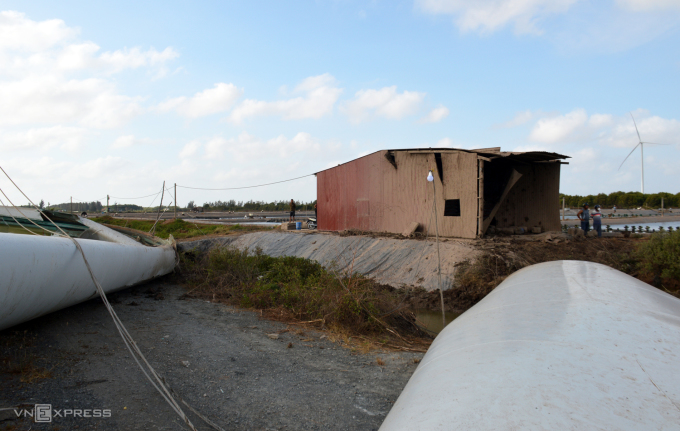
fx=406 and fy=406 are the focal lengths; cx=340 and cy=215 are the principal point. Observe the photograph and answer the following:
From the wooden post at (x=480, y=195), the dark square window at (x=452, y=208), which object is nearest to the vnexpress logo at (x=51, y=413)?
the wooden post at (x=480, y=195)

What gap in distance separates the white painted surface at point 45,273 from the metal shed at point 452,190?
1074cm

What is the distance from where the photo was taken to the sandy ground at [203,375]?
12.6 ft

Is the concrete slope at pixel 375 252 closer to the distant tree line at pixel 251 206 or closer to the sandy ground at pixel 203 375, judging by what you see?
the sandy ground at pixel 203 375

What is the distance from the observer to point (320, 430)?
3.75 m

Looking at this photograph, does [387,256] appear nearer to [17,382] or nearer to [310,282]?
[310,282]

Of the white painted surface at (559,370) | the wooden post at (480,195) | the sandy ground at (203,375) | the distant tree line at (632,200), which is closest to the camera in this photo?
the white painted surface at (559,370)

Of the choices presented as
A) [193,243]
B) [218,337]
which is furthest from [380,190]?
[218,337]

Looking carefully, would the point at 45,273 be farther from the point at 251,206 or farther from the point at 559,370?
the point at 251,206

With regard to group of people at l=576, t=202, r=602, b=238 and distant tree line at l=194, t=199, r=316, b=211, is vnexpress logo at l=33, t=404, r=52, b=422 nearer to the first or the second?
group of people at l=576, t=202, r=602, b=238

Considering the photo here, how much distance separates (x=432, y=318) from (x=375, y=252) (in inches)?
196

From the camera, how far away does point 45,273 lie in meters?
5.00

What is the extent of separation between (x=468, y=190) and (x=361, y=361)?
10896 millimetres

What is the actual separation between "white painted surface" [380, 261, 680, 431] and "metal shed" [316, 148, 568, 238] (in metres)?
11.6

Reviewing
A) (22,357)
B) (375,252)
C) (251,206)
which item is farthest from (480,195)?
(251,206)
